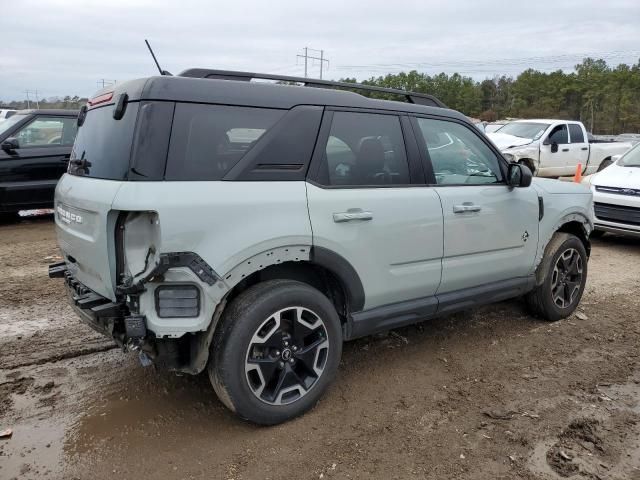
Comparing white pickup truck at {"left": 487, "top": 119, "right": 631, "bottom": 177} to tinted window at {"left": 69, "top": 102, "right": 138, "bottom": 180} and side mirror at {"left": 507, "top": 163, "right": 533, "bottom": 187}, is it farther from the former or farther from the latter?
tinted window at {"left": 69, "top": 102, "right": 138, "bottom": 180}

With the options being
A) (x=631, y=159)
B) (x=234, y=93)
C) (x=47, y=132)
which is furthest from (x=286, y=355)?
(x=631, y=159)

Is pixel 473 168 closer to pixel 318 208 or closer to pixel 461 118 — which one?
pixel 461 118

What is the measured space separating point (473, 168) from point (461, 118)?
392 millimetres

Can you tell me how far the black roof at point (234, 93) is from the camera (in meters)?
2.79

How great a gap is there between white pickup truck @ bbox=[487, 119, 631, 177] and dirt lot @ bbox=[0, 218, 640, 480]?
932 centimetres

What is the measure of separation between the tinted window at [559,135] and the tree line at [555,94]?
48301 mm

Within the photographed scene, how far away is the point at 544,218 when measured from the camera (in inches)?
176

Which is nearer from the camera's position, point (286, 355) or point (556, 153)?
point (286, 355)

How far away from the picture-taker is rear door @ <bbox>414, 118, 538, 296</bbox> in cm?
379

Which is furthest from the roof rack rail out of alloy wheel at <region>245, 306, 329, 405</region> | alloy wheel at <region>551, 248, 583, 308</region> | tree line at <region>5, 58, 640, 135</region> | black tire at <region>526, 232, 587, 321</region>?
tree line at <region>5, 58, 640, 135</region>

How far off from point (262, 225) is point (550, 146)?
12646 millimetres

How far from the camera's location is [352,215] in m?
3.21

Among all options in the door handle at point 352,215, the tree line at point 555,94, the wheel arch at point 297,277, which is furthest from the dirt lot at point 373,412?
the tree line at point 555,94

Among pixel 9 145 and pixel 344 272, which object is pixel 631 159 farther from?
pixel 9 145
